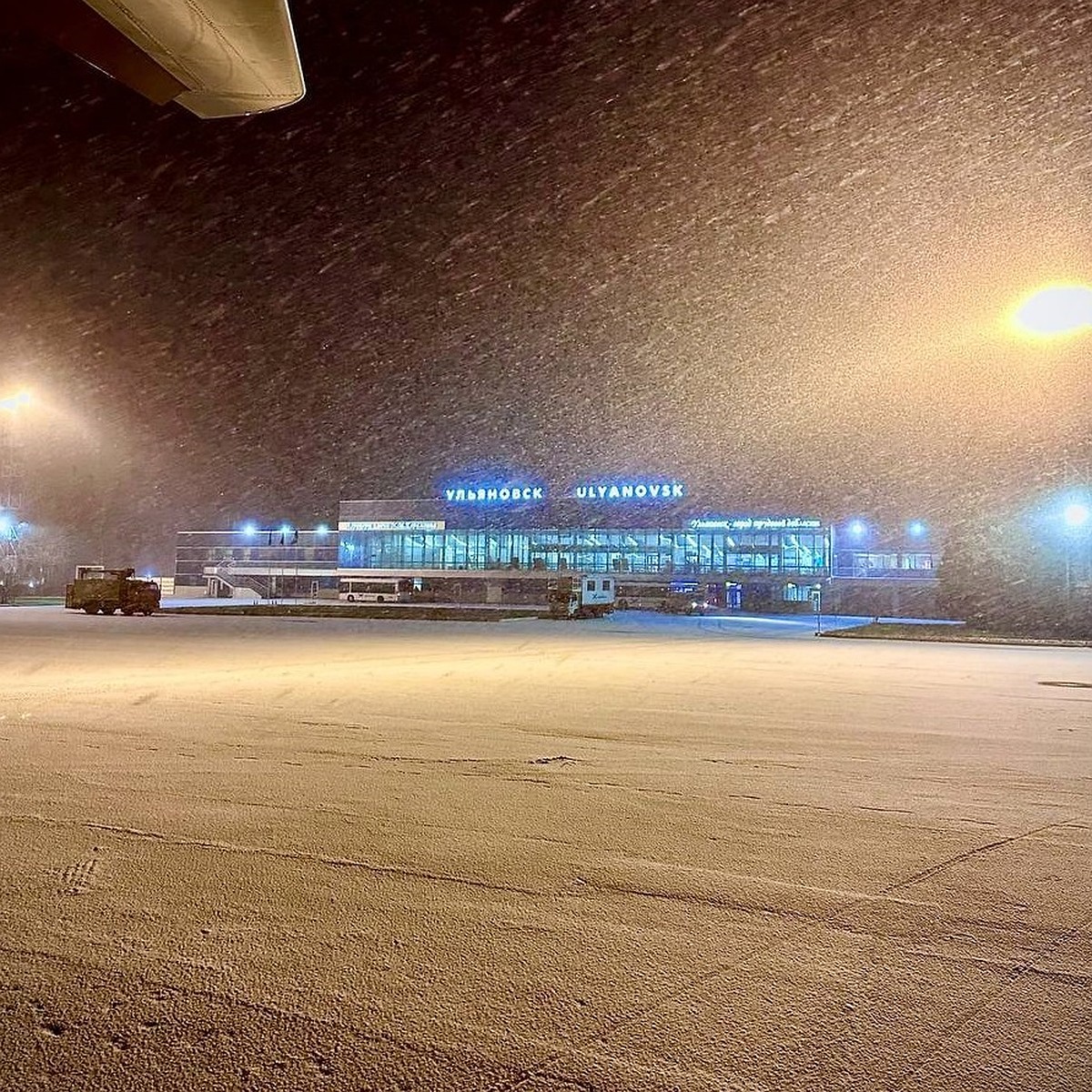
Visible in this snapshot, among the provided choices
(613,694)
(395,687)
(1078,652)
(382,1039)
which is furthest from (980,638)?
(382,1039)

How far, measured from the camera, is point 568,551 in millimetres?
87125

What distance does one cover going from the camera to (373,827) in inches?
250

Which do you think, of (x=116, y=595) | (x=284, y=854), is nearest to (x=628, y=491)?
(x=116, y=595)

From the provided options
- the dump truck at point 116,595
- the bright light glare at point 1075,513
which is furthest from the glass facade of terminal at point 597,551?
the dump truck at point 116,595

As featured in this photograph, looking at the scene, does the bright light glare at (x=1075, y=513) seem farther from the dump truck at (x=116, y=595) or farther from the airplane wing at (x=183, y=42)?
the dump truck at (x=116, y=595)

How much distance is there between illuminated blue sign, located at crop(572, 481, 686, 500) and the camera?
8594cm

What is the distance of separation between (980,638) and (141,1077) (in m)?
32.5

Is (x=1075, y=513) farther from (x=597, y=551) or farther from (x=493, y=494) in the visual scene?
(x=493, y=494)

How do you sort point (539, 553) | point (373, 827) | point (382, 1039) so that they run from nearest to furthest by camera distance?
point (382, 1039), point (373, 827), point (539, 553)

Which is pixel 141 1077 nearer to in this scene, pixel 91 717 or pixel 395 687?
pixel 91 717

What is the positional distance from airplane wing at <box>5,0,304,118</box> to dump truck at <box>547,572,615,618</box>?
4884 centimetres

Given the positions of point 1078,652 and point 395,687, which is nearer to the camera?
point 395,687

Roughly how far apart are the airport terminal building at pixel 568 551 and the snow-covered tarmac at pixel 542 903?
6314 cm

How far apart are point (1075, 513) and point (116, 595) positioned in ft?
141
